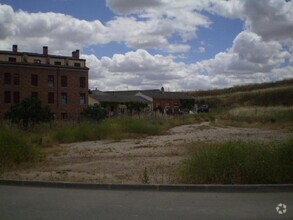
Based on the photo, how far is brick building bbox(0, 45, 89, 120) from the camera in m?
63.8

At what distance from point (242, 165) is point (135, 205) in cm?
347

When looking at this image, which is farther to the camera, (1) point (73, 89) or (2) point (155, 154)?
(1) point (73, 89)

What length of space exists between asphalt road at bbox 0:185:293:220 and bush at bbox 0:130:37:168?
180 inches

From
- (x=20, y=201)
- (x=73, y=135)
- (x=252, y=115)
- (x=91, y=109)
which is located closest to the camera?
(x=20, y=201)

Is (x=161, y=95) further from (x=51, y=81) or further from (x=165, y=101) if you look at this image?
(x=51, y=81)

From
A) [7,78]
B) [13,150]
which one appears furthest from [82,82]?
[13,150]

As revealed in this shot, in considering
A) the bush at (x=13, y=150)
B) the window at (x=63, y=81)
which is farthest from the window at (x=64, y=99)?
the bush at (x=13, y=150)

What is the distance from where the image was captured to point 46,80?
67750 millimetres

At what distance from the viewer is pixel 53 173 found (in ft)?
44.8

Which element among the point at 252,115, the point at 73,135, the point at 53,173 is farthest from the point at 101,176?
the point at 252,115

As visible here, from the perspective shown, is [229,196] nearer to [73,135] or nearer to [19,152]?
[19,152]

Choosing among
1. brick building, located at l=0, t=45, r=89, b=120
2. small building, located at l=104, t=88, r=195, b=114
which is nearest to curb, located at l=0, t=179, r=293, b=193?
brick building, located at l=0, t=45, r=89, b=120

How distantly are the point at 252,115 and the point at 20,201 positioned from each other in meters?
54.4

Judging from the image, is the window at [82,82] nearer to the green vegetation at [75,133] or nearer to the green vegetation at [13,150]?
the green vegetation at [75,133]
